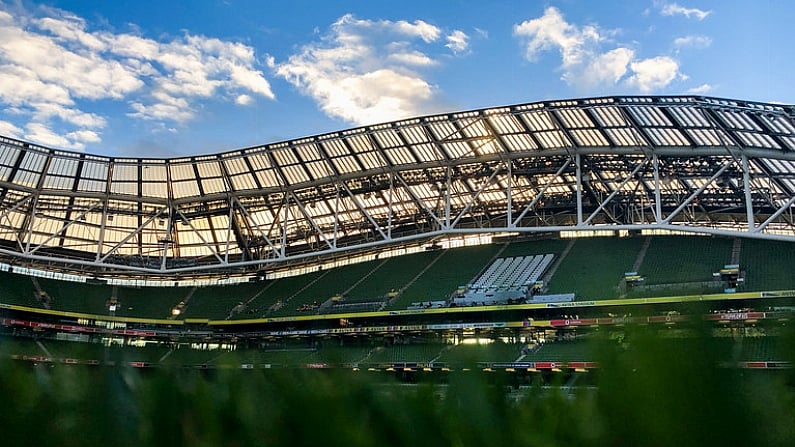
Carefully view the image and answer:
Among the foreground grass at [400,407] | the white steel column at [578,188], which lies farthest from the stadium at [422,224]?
the foreground grass at [400,407]

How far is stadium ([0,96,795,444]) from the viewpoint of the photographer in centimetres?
2869

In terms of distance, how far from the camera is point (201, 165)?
120ft

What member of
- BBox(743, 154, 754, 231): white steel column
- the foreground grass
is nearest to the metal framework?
BBox(743, 154, 754, 231): white steel column

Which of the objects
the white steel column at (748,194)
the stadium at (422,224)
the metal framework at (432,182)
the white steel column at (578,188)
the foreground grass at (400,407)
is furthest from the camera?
the white steel column at (578,188)

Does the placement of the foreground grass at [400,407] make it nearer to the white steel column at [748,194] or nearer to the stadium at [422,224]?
the stadium at [422,224]

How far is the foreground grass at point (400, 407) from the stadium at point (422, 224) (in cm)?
2204

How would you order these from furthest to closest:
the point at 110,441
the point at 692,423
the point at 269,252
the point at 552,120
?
the point at 269,252
the point at 552,120
the point at 110,441
the point at 692,423

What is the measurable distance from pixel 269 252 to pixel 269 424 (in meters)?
45.8

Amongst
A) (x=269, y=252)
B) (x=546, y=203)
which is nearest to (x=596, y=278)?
(x=546, y=203)

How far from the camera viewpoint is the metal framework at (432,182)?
27516 millimetres

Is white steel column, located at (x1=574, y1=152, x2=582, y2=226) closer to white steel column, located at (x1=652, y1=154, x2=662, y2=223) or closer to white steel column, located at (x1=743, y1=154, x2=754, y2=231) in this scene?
white steel column, located at (x1=652, y1=154, x2=662, y2=223)

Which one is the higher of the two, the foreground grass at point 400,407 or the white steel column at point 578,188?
the white steel column at point 578,188

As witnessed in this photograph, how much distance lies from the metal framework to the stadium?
0.13 m

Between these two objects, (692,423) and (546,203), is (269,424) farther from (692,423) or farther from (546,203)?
(546,203)
